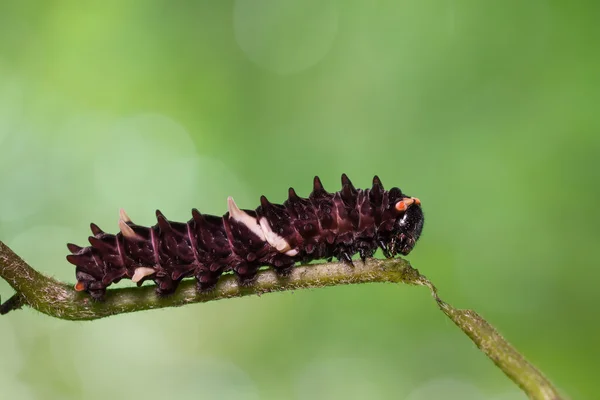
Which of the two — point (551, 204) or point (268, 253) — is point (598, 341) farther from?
point (268, 253)

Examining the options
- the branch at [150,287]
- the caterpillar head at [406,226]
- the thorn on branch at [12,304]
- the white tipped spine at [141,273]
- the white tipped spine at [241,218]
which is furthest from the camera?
the caterpillar head at [406,226]

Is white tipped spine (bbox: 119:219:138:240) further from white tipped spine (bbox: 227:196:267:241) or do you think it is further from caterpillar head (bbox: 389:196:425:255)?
caterpillar head (bbox: 389:196:425:255)

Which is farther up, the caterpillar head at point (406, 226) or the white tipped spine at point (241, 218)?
the white tipped spine at point (241, 218)

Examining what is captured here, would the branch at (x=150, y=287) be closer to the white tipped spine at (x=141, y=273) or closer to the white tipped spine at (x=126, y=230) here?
the white tipped spine at (x=141, y=273)

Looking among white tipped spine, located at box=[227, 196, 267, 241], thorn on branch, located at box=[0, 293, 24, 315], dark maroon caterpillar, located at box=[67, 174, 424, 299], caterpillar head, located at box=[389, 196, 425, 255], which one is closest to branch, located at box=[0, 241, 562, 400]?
thorn on branch, located at box=[0, 293, 24, 315]

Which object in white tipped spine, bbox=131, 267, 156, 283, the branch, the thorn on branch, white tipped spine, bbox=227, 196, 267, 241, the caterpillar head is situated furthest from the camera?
the caterpillar head

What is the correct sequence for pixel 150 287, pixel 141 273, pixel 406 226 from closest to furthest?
pixel 150 287 < pixel 141 273 < pixel 406 226

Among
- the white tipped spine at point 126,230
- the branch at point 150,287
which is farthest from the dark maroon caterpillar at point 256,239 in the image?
the branch at point 150,287

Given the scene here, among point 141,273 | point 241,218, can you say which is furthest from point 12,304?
point 241,218

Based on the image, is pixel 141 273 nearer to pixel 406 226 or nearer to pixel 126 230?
pixel 126 230
